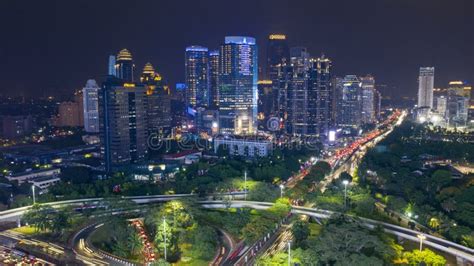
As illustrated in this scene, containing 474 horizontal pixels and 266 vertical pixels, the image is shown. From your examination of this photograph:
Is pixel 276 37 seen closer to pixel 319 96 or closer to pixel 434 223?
pixel 319 96

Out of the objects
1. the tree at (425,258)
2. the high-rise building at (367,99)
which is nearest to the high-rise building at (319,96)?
the high-rise building at (367,99)

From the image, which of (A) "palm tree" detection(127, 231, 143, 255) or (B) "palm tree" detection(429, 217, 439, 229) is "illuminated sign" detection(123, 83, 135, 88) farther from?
(B) "palm tree" detection(429, 217, 439, 229)

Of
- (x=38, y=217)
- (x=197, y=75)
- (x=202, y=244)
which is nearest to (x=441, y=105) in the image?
(x=197, y=75)

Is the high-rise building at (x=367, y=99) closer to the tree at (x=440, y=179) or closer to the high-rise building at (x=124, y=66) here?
the high-rise building at (x=124, y=66)

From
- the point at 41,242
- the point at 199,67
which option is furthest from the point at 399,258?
the point at 199,67

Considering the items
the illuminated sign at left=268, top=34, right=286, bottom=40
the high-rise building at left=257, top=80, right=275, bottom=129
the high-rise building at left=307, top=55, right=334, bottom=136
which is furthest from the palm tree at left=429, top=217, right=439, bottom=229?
the illuminated sign at left=268, top=34, right=286, bottom=40

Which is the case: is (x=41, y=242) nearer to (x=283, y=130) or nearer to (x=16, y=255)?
(x=16, y=255)
